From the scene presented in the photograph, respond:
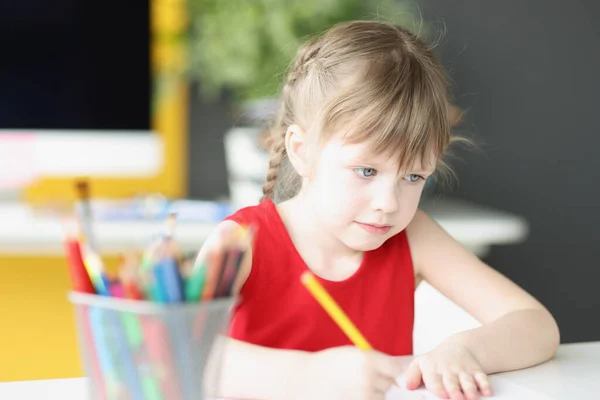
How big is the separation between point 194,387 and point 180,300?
6cm

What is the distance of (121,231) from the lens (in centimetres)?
166

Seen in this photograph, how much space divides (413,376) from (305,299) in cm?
27

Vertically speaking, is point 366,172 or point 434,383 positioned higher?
point 366,172

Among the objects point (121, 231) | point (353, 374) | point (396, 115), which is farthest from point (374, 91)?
point (121, 231)

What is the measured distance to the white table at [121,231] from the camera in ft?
5.34

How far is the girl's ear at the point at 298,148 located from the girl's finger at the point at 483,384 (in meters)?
0.33

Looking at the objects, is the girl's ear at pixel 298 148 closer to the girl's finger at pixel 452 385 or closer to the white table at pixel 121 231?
the girl's finger at pixel 452 385

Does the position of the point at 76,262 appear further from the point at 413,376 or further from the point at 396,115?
the point at 396,115

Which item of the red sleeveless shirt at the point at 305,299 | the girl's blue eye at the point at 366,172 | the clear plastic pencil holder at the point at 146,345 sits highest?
the girl's blue eye at the point at 366,172

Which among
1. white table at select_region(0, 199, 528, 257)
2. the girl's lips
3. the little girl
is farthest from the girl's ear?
white table at select_region(0, 199, 528, 257)

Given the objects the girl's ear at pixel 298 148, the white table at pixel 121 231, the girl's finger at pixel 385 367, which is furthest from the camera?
the white table at pixel 121 231

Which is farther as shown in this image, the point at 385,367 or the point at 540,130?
the point at 540,130

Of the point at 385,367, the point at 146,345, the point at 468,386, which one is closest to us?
the point at 146,345

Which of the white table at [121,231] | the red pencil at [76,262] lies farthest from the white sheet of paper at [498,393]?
the white table at [121,231]
